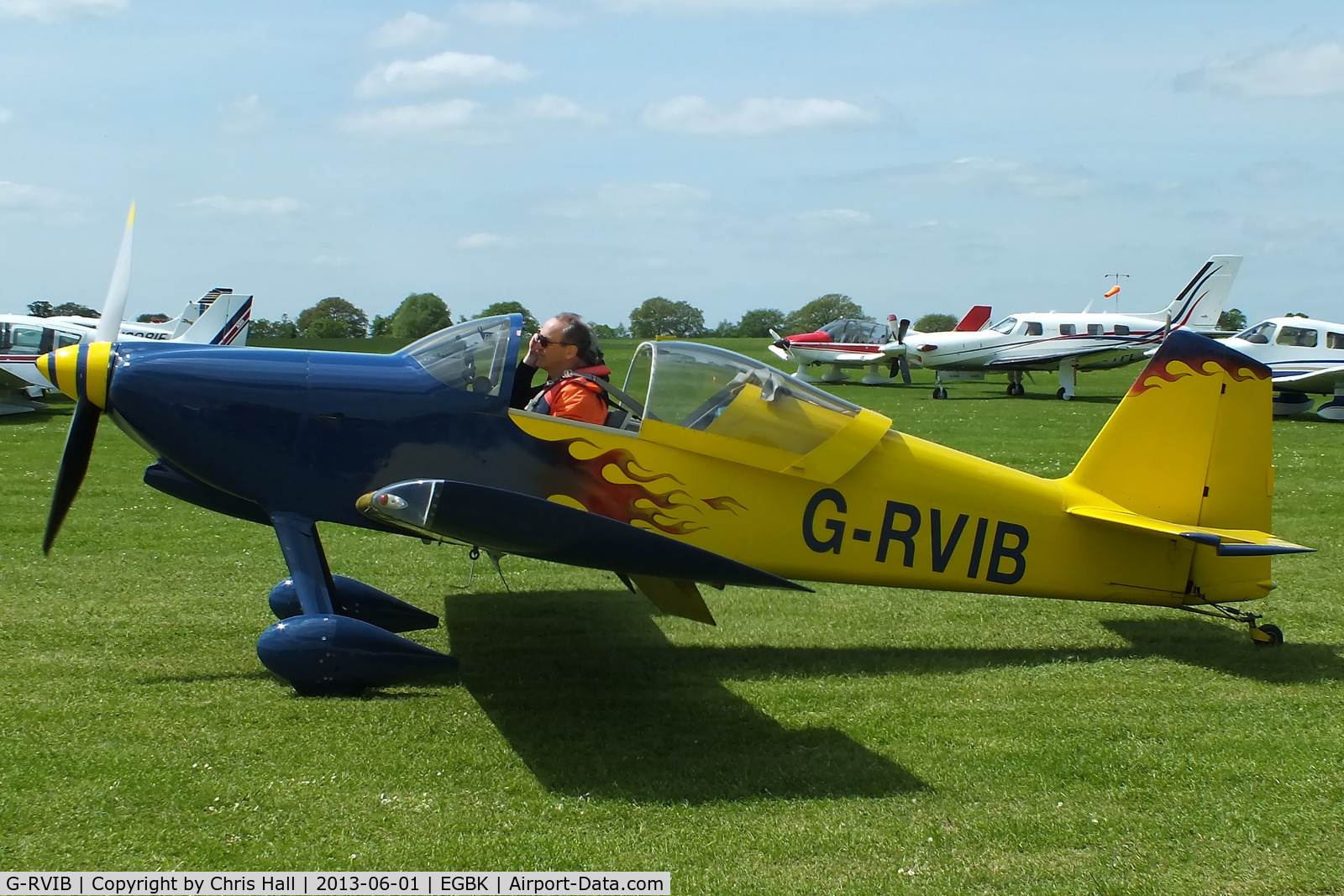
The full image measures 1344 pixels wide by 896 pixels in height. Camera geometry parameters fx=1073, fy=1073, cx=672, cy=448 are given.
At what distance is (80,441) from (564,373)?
2725 mm

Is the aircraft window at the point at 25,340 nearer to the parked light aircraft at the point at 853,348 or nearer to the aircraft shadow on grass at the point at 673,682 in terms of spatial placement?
the aircraft shadow on grass at the point at 673,682

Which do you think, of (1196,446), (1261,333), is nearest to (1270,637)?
(1196,446)

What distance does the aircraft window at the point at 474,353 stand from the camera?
571cm

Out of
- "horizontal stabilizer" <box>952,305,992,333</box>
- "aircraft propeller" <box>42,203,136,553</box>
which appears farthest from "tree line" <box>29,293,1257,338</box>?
"aircraft propeller" <box>42,203,136,553</box>

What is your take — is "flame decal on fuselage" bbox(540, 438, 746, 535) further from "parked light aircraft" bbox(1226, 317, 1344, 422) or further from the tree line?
the tree line

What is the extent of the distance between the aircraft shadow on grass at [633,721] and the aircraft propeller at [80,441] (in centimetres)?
236

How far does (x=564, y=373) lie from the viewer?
20.0ft

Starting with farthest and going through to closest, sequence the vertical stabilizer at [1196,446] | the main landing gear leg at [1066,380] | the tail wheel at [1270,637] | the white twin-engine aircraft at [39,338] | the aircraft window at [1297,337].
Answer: the main landing gear leg at [1066,380] → the aircraft window at [1297,337] → the white twin-engine aircraft at [39,338] → the tail wheel at [1270,637] → the vertical stabilizer at [1196,446]

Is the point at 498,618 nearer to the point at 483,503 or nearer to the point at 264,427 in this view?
the point at 264,427

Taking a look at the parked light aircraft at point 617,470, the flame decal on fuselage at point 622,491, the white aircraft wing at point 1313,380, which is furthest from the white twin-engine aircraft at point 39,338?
the white aircraft wing at point 1313,380

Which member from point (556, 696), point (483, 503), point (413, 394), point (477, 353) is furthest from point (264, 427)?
point (556, 696)

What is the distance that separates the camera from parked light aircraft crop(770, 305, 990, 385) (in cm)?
3478

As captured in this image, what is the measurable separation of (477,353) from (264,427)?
116 centimetres

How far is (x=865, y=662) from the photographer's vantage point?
21.4 ft
